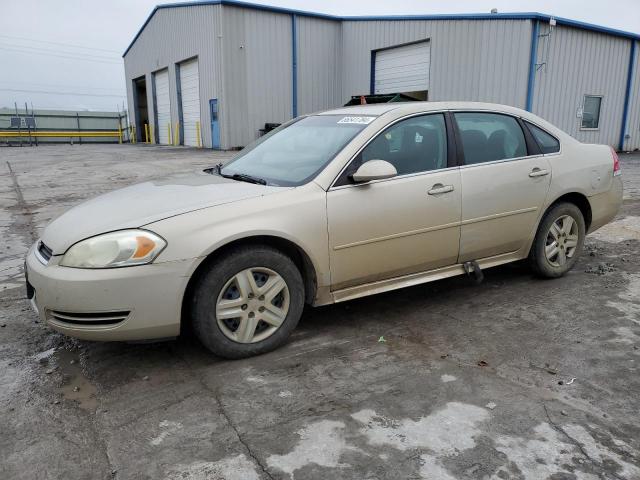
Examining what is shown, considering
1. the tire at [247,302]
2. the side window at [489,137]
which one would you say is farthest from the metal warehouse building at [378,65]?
the tire at [247,302]

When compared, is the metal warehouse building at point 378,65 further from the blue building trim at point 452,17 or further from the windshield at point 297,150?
the windshield at point 297,150

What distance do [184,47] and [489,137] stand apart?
22.5 meters

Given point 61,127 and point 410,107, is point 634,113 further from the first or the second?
point 61,127

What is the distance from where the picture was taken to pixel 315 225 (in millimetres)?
3338

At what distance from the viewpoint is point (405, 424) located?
101 inches

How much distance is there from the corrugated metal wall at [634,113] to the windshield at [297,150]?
65.1 ft

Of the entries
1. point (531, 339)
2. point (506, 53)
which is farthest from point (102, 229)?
point (506, 53)

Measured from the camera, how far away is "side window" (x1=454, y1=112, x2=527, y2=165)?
412 centimetres

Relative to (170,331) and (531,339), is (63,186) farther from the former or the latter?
(531,339)

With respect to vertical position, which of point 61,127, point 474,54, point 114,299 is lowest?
point 114,299

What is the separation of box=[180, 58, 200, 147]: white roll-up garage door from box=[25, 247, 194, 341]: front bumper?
71.8ft

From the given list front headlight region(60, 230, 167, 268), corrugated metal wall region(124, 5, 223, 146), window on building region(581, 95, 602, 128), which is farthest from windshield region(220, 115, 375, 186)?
A: corrugated metal wall region(124, 5, 223, 146)

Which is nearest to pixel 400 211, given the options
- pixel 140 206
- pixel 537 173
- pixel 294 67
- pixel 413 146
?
pixel 413 146

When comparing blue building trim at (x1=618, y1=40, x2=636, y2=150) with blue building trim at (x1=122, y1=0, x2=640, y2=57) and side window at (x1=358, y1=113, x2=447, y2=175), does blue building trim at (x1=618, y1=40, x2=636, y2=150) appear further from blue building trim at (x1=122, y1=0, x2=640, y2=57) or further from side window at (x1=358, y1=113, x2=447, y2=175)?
side window at (x1=358, y1=113, x2=447, y2=175)
